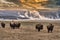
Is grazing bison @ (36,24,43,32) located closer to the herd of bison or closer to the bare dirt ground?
the herd of bison

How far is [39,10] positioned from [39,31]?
1290 millimetres

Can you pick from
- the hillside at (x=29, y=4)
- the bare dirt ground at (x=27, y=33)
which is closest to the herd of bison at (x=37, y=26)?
the bare dirt ground at (x=27, y=33)

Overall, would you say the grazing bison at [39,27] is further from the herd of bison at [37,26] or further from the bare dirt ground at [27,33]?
the bare dirt ground at [27,33]

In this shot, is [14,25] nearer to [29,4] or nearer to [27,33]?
[27,33]

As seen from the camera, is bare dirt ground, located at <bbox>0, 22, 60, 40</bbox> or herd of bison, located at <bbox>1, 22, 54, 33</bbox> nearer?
bare dirt ground, located at <bbox>0, 22, 60, 40</bbox>

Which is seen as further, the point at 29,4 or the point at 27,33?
the point at 29,4

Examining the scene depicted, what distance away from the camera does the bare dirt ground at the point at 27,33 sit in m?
8.71

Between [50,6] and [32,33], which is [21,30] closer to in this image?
[32,33]

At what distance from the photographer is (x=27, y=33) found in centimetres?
920

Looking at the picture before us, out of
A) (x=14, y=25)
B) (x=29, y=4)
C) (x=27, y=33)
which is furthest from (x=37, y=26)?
(x=29, y=4)

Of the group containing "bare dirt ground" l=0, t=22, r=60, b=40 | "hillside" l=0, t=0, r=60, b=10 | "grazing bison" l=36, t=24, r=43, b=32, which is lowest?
"bare dirt ground" l=0, t=22, r=60, b=40

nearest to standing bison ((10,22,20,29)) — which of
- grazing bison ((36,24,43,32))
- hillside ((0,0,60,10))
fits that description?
grazing bison ((36,24,43,32))

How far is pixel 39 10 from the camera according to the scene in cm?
1032

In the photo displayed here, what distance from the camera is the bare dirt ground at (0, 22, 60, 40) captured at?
8712 mm
